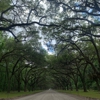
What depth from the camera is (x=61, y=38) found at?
28.2 m

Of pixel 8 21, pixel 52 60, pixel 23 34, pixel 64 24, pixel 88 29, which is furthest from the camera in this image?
pixel 52 60

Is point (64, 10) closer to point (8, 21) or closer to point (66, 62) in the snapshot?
point (8, 21)

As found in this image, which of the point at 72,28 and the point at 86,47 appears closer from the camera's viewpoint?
the point at 72,28

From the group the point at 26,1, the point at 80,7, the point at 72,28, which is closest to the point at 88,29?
the point at 72,28

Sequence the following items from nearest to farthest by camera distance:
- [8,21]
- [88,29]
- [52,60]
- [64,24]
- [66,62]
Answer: [8,21] → [64,24] → [88,29] → [66,62] → [52,60]

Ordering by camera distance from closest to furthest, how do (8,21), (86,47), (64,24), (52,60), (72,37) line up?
(8,21)
(64,24)
(72,37)
(86,47)
(52,60)

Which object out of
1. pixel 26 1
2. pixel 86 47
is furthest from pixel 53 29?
pixel 86 47

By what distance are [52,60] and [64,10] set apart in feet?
117

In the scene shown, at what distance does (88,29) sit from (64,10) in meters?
5.30

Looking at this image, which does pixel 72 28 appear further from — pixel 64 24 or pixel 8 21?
pixel 8 21

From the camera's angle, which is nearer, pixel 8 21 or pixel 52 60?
pixel 8 21

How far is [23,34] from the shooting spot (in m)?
25.8

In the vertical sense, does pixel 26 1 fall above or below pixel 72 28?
above

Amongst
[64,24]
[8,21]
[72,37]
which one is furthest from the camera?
[72,37]
